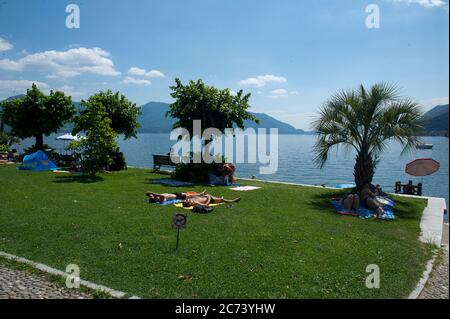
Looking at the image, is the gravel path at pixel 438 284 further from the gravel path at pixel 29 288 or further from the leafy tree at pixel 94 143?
the leafy tree at pixel 94 143

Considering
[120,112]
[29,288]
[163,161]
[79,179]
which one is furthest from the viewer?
[120,112]

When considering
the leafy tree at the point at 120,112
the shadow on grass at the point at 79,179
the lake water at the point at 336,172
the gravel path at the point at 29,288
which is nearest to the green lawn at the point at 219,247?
the gravel path at the point at 29,288

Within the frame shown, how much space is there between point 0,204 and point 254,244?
789cm

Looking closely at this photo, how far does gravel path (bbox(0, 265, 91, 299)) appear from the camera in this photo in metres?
4.53

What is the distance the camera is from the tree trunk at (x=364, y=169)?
13891 mm

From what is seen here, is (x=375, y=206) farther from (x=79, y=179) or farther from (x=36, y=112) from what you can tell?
(x=36, y=112)

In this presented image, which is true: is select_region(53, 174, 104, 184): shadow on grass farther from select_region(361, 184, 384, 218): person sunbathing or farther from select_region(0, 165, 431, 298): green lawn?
select_region(361, 184, 384, 218): person sunbathing

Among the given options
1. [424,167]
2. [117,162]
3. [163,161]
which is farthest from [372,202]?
[117,162]

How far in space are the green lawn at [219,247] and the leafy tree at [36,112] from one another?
1595 centimetres

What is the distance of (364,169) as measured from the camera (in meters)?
13.9

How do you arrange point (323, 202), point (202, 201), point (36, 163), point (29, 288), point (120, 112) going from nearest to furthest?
point (29, 288), point (202, 201), point (323, 202), point (36, 163), point (120, 112)

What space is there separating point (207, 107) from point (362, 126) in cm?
790

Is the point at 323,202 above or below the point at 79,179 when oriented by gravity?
below
